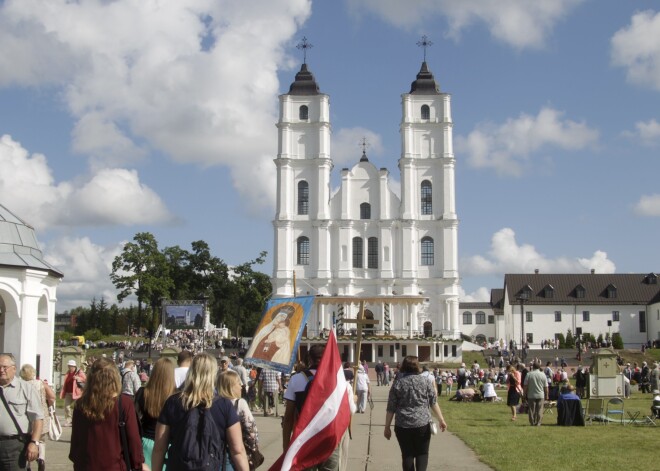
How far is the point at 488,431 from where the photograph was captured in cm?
1866

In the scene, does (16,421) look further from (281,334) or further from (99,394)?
(281,334)

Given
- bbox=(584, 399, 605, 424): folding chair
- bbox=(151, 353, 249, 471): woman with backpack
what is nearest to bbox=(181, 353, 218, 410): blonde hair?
bbox=(151, 353, 249, 471): woman with backpack

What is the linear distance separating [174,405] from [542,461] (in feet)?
27.8

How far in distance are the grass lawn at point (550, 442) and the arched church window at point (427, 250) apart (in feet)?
168

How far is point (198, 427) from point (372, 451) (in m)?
9.02

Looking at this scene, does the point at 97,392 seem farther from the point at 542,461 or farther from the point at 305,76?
the point at 305,76

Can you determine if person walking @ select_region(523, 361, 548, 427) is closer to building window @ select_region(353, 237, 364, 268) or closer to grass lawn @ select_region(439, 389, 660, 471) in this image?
grass lawn @ select_region(439, 389, 660, 471)

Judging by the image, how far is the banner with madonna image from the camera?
11984mm

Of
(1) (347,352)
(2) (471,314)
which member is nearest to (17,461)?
(1) (347,352)

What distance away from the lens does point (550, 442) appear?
16.1 meters

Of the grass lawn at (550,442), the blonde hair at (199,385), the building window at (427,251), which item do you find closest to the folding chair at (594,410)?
the grass lawn at (550,442)

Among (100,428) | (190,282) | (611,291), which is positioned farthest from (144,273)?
(100,428)

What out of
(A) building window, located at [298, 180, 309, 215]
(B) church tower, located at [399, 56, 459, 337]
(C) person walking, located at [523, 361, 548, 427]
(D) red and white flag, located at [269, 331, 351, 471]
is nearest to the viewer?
(D) red and white flag, located at [269, 331, 351, 471]

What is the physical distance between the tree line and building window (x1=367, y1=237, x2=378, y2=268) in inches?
549
